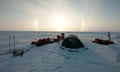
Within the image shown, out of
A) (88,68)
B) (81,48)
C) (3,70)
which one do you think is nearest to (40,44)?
(81,48)

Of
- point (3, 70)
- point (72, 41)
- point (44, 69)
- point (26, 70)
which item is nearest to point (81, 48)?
point (72, 41)

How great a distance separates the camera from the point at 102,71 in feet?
26.1

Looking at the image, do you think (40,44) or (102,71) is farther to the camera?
(40,44)

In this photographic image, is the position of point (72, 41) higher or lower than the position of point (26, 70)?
higher

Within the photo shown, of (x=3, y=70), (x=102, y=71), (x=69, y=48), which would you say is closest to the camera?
(x=102, y=71)

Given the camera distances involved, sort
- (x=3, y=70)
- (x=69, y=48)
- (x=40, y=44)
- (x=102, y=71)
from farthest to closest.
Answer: (x=40, y=44)
(x=69, y=48)
(x=3, y=70)
(x=102, y=71)

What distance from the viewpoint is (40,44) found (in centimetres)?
1803

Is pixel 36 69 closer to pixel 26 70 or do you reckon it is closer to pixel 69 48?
pixel 26 70

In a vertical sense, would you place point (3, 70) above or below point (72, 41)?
below

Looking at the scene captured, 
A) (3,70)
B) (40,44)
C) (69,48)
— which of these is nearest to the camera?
(3,70)

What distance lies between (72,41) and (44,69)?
706 cm

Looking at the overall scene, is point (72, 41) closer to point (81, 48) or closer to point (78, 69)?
point (81, 48)

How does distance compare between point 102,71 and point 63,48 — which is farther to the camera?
point 63,48

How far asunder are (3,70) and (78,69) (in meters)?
5.56
